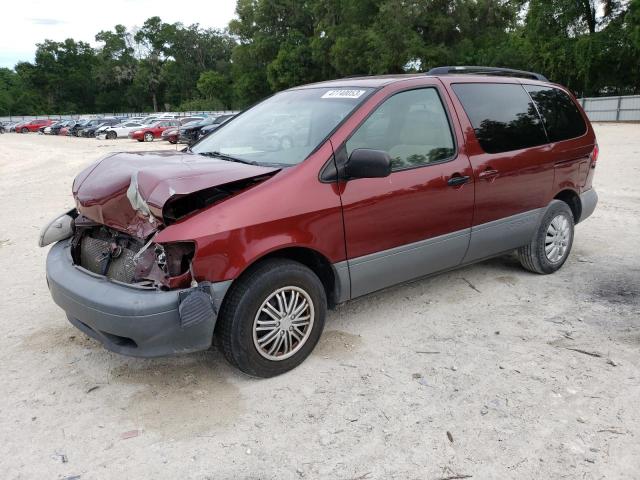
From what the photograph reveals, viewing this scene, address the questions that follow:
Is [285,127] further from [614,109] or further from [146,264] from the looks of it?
Answer: [614,109]

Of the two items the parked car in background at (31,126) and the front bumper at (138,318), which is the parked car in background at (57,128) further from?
the front bumper at (138,318)

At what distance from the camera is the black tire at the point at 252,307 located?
317cm

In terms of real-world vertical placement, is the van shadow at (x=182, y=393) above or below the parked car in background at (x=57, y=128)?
below

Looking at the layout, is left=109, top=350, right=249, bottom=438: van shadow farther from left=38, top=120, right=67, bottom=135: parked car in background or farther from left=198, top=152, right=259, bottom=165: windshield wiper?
left=38, top=120, right=67, bottom=135: parked car in background

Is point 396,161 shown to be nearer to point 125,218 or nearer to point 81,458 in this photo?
point 125,218

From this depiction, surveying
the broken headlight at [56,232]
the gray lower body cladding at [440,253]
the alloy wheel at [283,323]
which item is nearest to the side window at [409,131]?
the gray lower body cladding at [440,253]

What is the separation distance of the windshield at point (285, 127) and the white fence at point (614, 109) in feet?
94.8

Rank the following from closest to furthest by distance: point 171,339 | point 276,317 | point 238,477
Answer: point 238,477 < point 171,339 < point 276,317

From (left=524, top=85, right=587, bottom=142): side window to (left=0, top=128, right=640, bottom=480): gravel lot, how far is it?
1.43 metres

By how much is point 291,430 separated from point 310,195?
4.58 feet

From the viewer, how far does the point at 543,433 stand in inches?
113

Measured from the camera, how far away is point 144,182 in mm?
3178

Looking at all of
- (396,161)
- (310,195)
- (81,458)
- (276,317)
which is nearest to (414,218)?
(396,161)

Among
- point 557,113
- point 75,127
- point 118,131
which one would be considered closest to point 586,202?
point 557,113
